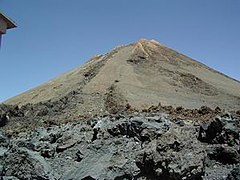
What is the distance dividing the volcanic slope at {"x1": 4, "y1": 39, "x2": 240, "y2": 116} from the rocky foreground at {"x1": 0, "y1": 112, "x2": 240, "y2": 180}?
6.97 meters

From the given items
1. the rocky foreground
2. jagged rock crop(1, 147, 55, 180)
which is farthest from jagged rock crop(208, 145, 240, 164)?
jagged rock crop(1, 147, 55, 180)

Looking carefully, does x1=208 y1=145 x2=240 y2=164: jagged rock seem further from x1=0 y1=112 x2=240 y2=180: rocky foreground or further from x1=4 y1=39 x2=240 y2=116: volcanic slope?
x1=4 y1=39 x2=240 y2=116: volcanic slope

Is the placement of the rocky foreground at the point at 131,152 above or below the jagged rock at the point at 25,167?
above

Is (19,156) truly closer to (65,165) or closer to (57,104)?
(65,165)

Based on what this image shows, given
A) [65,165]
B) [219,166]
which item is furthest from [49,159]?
[219,166]

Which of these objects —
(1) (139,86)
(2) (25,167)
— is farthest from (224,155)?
(1) (139,86)

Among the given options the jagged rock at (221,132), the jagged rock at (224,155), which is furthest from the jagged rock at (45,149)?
the jagged rock at (224,155)

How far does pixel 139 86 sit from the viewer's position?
103 ft

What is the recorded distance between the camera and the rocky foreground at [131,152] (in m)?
11.2

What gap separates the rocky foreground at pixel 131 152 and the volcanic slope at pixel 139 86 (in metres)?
6.97

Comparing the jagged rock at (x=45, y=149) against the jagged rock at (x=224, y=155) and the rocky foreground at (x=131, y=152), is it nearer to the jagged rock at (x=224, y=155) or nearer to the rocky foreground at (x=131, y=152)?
the rocky foreground at (x=131, y=152)

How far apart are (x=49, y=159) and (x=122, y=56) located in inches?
1100

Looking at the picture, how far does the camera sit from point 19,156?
13.6 m

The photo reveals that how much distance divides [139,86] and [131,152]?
17.5m
